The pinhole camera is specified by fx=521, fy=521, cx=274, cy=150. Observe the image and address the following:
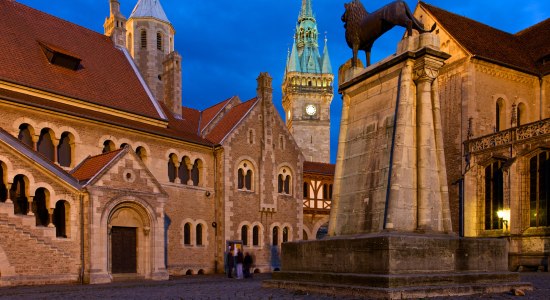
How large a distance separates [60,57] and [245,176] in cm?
1305

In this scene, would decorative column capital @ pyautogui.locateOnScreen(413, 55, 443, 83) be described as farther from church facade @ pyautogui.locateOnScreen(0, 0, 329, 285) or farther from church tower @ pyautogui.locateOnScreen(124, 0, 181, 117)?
church tower @ pyautogui.locateOnScreen(124, 0, 181, 117)

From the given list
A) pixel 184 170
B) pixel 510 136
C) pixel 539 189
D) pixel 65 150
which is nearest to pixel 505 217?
pixel 539 189

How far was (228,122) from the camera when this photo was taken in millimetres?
35062

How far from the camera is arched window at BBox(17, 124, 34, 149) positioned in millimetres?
23967

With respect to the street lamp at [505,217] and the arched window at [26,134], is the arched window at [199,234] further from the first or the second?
the street lamp at [505,217]

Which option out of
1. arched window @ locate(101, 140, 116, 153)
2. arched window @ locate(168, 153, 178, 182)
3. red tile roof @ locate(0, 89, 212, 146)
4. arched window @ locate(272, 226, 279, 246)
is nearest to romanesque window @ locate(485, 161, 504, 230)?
arched window @ locate(272, 226, 279, 246)

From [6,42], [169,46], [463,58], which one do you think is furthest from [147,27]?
[463,58]

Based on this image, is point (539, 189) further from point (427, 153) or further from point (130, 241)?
point (130, 241)

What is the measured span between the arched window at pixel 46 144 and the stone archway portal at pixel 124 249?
480 centimetres

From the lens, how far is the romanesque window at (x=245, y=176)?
→ 1318 inches

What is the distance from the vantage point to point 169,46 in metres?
48.4

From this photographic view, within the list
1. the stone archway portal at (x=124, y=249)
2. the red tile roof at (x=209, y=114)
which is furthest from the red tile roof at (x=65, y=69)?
the stone archway portal at (x=124, y=249)

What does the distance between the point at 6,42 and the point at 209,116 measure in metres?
15.1

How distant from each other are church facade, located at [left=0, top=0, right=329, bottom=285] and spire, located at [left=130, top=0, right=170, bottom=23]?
11.5 m
